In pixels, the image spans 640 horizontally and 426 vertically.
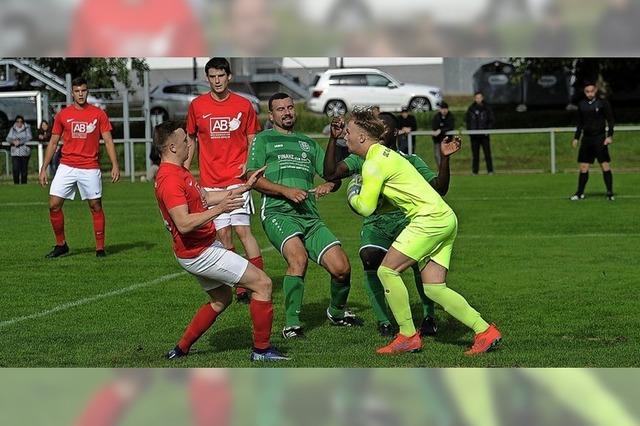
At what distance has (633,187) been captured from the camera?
26062 millimetres

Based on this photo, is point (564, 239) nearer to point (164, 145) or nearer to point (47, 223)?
point (47, 223)

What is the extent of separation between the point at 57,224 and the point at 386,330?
7272mm

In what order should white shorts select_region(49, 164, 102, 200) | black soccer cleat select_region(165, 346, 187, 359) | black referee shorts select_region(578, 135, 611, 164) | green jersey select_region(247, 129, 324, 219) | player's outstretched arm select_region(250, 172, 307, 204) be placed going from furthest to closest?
1. black referee shorts select_region(578, 135, 611, 164)
2. white shorts select_region(49, 164, 102, 200)
3. green jersey select_region(247, 129, 324, 219)
4. player's outstretched arm select_region(250, 172, 307, 204)
5. black soccer cleat select_region(165, 346, 187, 359)

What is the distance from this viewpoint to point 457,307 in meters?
7.10

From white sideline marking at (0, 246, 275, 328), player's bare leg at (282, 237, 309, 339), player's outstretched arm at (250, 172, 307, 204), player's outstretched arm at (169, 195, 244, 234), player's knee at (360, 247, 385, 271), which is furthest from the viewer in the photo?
white sideline marking at (0, 246, 275, 328)

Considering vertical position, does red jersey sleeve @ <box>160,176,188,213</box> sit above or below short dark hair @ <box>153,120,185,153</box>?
below

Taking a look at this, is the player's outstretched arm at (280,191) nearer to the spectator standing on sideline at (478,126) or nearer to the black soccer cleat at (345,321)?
the black soccer cleat at (345,321)

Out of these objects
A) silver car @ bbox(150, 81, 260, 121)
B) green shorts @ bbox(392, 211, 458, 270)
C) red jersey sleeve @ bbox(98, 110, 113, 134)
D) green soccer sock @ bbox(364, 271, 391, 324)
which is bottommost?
green soccer sock @ bbox(364, 271, 391, 324)

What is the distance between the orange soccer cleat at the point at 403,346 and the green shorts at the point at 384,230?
1.21 meters

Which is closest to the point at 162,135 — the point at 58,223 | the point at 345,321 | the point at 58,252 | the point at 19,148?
the point at 345,321

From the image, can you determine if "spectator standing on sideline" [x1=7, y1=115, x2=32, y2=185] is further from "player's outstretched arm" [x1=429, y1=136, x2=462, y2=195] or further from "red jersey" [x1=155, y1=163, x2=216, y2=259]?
"red jersey" [x1=155, y1=163, x2=216, y2=259]

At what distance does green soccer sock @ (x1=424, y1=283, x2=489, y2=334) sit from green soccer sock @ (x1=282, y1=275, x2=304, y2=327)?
1.36m

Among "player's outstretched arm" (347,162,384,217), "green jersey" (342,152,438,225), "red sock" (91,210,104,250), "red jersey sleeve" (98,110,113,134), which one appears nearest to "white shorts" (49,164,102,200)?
"red sock" (91,210,104,250)

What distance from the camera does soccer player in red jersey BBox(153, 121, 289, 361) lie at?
6184 mm
